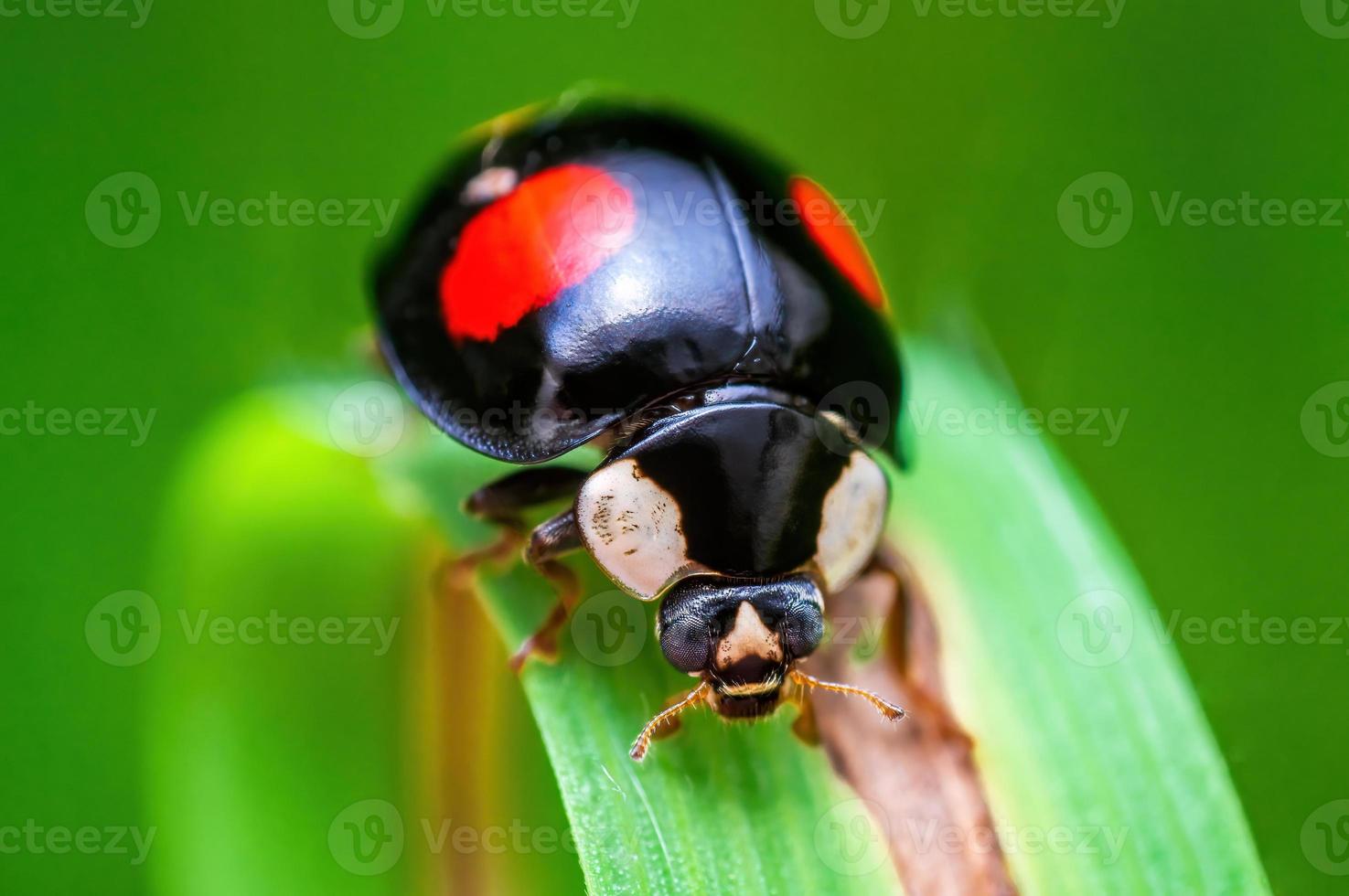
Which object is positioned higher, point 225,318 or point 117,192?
point 117,192

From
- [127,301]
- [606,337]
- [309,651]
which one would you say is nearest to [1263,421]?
[606,337]

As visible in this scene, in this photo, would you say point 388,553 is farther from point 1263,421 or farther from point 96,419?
point 1263,421

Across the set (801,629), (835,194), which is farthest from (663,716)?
(835,194)

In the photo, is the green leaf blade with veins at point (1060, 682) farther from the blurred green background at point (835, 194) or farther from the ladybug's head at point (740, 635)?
the blurred green background at point (835, 194)

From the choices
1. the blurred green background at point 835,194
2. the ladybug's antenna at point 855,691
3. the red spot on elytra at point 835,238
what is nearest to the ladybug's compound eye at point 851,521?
the ladybug's antenna at point 855,691

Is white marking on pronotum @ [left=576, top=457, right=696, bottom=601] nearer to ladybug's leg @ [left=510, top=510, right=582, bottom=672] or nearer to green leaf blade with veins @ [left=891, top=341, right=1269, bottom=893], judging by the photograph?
ladybug's leg @ [left=510, top=510, right=582, bottom=672]

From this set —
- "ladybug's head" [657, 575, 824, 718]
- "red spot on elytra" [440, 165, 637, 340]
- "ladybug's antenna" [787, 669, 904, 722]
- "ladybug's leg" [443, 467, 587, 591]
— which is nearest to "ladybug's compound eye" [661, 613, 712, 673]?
"ladybug's head" [657, 575, 824, 718]

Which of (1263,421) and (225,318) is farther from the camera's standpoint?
(225,318)

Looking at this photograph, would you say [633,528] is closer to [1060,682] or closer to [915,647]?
[915,647]
